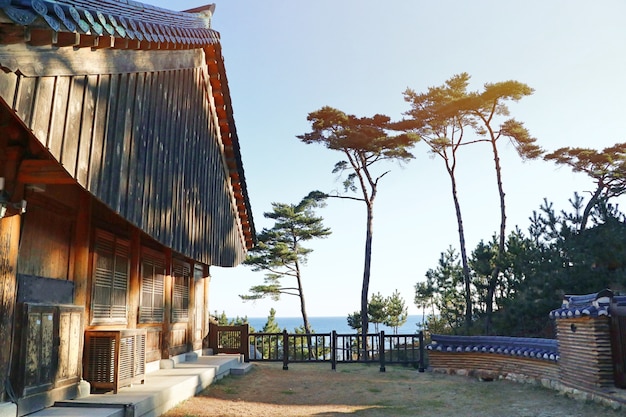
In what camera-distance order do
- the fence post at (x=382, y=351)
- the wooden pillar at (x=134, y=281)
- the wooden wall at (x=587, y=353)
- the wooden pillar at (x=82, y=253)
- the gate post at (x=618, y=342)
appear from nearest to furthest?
the wooden pillar at (x=82, y=253) < the gate post at (x=618, y=342) < the wooden wall at (x=587, y=353) < the wooden pillar at (x=134, y=281) < the fence post at (x=382, y=351)

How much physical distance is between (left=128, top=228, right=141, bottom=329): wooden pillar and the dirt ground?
5.66 ft

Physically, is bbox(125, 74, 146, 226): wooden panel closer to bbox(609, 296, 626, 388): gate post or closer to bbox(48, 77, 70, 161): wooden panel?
bbox(48, 77, 70, 161): wooden panel

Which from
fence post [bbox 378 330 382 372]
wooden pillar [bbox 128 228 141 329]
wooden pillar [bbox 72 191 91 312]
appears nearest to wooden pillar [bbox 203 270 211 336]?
fence post [bbox 378 330 382 372]

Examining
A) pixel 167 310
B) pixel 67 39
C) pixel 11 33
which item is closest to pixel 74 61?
pixel 67 39

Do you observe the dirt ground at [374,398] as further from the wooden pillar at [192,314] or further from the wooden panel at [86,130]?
the wooden panel at [86,130]

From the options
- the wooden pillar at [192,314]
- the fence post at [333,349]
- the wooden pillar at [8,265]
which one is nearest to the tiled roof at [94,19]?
the wooden pillar at [8,265]

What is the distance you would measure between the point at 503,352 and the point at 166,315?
7754mm

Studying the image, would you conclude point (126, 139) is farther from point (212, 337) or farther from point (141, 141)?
point (212, 337)

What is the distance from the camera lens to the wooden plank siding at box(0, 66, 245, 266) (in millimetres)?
3551

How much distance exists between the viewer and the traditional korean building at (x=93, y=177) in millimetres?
3436

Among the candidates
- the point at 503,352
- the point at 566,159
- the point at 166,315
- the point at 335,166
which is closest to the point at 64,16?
the point at 166,315

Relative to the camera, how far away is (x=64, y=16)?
10.1 ft

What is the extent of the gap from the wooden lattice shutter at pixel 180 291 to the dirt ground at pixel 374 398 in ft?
5.96

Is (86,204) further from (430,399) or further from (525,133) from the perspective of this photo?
(525,133)
